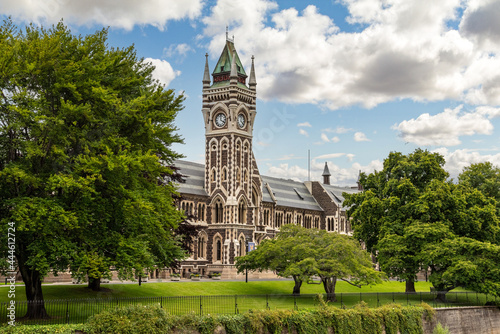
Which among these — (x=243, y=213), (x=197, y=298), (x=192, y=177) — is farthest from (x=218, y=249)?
(x=197, y=298)

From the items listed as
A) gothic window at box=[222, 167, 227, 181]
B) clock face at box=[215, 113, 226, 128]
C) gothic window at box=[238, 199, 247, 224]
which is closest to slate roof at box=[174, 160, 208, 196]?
gothic window at box=[222, 167, 227, 181]

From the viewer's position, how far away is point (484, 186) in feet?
188

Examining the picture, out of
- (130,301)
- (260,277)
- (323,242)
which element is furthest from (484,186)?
(130,301)

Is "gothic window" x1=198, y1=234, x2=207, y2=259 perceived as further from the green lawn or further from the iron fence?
the iron fence

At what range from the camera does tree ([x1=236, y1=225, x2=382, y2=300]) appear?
143ft

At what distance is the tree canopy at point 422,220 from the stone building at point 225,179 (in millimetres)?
22208

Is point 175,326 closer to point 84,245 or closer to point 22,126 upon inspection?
point 84,245

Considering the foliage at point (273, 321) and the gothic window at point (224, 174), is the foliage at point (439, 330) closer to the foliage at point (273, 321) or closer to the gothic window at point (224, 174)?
the foliage at point (273, 321)

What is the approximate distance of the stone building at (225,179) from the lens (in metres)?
73.3

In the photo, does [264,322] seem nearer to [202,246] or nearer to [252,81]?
[202,246]

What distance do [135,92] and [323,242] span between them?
20.2 metres

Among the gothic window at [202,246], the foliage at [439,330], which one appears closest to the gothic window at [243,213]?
the gothic window at [202,246]

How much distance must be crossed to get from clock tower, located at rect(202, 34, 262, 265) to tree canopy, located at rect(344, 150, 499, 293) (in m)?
22.0

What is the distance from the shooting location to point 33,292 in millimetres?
30078
